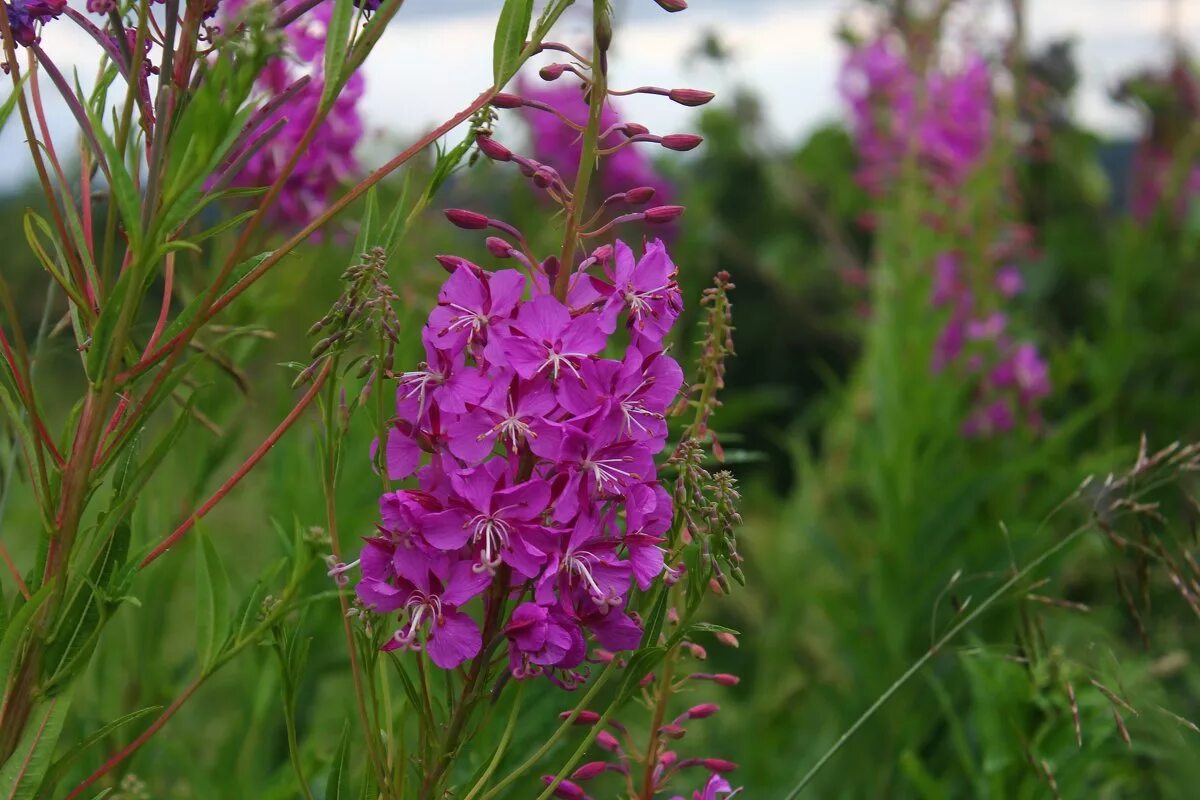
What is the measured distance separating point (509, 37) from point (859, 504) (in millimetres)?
2605

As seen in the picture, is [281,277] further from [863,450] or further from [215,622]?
[863,450]

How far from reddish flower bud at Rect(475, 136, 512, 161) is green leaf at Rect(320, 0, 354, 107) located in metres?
0.12

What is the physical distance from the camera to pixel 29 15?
2.49 feet

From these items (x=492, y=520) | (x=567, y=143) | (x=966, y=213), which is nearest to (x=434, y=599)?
(x=492, y=520)

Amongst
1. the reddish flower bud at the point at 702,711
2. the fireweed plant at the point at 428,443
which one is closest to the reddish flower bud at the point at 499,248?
the fireweed plant at the point at 428,443

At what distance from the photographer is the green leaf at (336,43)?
0.66 m

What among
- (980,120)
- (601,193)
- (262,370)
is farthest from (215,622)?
Answer: (262,370)

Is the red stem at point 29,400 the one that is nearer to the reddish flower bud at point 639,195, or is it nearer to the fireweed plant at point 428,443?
the fireweed plant at point 428,443

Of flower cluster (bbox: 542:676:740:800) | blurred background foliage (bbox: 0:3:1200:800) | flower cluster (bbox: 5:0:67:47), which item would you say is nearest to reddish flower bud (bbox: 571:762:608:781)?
flower cluster (bbox: 542:676:740:800)

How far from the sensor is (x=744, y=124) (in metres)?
3.70

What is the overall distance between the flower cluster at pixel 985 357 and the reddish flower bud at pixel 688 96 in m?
1.59

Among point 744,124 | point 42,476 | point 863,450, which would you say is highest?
point 42,476

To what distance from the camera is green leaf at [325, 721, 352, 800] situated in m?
0.78

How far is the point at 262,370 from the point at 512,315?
4.41m
